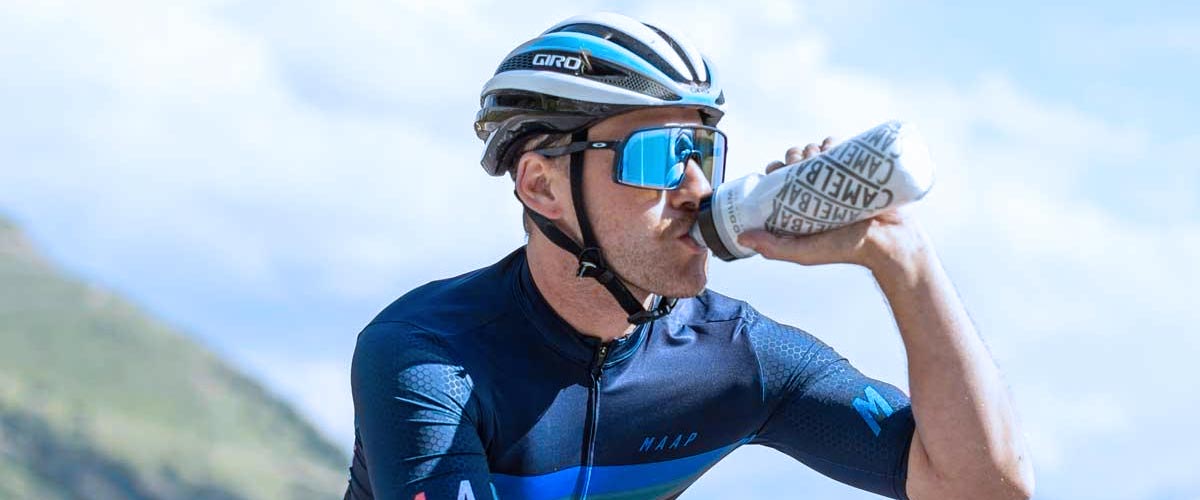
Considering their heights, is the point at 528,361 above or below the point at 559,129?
below

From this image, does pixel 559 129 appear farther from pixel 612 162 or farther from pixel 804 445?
pixel 804 445

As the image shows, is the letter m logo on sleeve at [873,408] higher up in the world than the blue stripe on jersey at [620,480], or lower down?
higher up

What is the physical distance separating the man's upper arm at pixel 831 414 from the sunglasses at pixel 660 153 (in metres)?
0.93

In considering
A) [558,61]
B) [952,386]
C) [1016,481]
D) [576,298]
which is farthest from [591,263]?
[1016,481]

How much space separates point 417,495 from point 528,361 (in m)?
0.96

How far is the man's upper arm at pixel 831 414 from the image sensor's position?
7309 mm

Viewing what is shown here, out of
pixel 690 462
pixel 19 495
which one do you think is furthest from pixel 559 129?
pixel 19 495

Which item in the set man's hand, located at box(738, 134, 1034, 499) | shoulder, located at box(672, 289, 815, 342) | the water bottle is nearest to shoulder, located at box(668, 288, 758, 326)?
shoulder, located at box(672, 289, 815, 342)

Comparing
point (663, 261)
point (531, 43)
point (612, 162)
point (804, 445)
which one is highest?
point (531, 43)

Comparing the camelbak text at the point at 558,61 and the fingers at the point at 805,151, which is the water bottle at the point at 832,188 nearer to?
the fingers at the point at 805,151

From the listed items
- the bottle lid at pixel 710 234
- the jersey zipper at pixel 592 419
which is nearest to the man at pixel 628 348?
the jersey zipper at pixel 592 419

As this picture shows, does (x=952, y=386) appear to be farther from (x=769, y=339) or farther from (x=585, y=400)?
(x=585, y=400)

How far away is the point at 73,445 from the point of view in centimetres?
18438

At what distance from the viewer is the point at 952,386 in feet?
21.8
